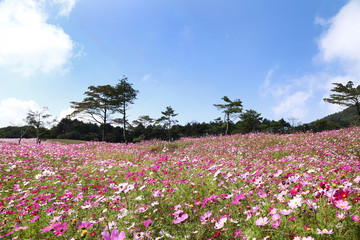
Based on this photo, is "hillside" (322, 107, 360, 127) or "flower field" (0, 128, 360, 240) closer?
"flower field" (0, 128, 360, 240)

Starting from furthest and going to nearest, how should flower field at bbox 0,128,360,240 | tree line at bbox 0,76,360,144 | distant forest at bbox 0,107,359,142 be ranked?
distant forest at bbox 0,107,359,142 < tree line at bbox 0,76,360,144 < flower field at bbox 0,128,360,240

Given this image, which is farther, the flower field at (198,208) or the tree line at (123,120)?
the tree line at (123,120)

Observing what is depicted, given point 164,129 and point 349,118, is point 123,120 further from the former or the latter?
point 349,118

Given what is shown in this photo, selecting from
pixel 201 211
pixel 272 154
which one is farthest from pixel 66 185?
pixel 272 154

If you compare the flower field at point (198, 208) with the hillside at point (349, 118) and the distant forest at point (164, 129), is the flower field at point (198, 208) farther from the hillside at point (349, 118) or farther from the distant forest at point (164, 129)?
the distant forest at point (164, 129)

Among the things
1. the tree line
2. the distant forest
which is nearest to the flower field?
the tree line

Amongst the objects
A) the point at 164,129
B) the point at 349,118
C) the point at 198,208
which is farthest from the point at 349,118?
the point at 198,208

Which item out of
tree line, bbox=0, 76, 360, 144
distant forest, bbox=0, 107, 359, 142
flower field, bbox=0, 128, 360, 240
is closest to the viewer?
flower field, bbox=0, 128, 360, 240

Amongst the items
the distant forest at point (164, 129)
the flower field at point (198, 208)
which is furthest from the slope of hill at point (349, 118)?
the flower field at point (198, 208)

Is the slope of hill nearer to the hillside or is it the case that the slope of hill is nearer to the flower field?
the hillside

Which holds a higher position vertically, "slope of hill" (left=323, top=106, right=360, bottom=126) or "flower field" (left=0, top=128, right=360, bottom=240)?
"slope of hill" (left=323, top=106, right=360, bottom=126)

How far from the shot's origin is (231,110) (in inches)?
1265

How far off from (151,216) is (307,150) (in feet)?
23.8

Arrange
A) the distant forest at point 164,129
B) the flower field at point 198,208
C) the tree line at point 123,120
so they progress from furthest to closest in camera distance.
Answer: the distant forest at point 164,129, the tree line at point 123,120, the flower field at point 198,208
